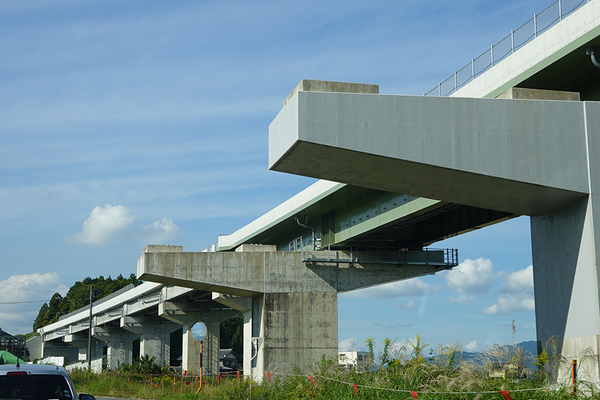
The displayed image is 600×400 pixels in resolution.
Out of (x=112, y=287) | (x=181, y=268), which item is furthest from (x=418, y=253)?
(x=112, y=287)

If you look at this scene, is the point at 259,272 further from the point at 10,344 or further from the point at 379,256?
the point at 10,344

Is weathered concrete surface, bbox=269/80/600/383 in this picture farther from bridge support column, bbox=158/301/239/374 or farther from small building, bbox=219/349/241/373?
small building, bbox=219/349/241/373

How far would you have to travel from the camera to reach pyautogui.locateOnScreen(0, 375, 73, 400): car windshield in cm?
892

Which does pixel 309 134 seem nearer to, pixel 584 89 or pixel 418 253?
pixel 584 89

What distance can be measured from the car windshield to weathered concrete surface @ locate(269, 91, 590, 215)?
7.41 metres

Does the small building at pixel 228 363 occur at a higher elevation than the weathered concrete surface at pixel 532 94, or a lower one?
lower

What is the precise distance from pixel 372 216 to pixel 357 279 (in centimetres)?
593

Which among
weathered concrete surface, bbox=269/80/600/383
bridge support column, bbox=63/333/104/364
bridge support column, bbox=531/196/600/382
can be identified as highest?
weathered concrete surface, bbox=269/80/600/383

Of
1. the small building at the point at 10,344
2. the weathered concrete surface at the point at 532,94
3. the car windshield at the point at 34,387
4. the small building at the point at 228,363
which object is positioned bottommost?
the small building at the point at 228,363

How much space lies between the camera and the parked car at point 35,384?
29.2ft

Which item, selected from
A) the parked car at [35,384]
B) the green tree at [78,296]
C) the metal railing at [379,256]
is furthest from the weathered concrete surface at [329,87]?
the green tree at [78,296]

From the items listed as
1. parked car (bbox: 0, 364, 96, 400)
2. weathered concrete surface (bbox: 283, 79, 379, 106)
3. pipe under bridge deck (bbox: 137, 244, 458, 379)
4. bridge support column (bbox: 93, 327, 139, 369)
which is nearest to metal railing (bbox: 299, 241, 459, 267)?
pipe under bridge deck (bbox: 137, 244, 458, 379)

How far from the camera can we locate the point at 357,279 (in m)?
33.2

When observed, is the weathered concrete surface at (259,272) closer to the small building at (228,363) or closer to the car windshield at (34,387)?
the car windshield at (34,387)
